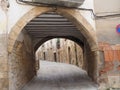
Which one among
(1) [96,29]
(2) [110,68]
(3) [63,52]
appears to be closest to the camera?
(2) [110,68]

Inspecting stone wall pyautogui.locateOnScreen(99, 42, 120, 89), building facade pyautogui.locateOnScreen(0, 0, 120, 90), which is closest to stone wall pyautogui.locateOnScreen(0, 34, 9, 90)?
building facade pyautogui.locateOnScreen(0, 0, 120, 90)

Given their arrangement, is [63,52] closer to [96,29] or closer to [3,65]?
[96,29]

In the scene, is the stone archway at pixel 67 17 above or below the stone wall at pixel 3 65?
above

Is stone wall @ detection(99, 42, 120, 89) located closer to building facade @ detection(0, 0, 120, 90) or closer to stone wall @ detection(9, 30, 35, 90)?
building facade @ detection(0, 0, 120, 90)

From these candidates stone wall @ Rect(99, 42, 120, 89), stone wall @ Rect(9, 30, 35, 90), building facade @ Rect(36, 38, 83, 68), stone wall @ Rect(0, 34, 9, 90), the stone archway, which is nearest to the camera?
stone wall @ Rect(0, 34, 9, 90)

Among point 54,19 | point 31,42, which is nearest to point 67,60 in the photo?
point 31,42

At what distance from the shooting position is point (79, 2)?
371 inches

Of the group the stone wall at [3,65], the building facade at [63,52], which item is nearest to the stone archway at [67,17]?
the stone wall at [3,65]

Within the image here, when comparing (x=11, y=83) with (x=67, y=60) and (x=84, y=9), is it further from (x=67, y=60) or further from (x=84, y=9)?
(x=67, y=60)

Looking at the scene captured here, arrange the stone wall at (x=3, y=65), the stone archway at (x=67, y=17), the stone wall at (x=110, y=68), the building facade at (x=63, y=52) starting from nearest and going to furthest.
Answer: the stone wall at (x=3, y=65) → the stone archway at (x=67, y=17) → the stone wall at (x=110, y=68) → the building facade at (x=63, y=52)

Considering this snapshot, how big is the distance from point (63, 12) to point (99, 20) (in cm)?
142

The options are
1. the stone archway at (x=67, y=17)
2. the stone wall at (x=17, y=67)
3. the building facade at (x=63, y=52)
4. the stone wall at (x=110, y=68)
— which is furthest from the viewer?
the building facade at (x=63, y=52)

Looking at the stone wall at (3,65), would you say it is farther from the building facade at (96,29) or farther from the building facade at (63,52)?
the building facade at (63,52)

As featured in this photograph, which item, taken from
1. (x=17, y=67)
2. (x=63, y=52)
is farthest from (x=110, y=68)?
(x=63, y=52)
